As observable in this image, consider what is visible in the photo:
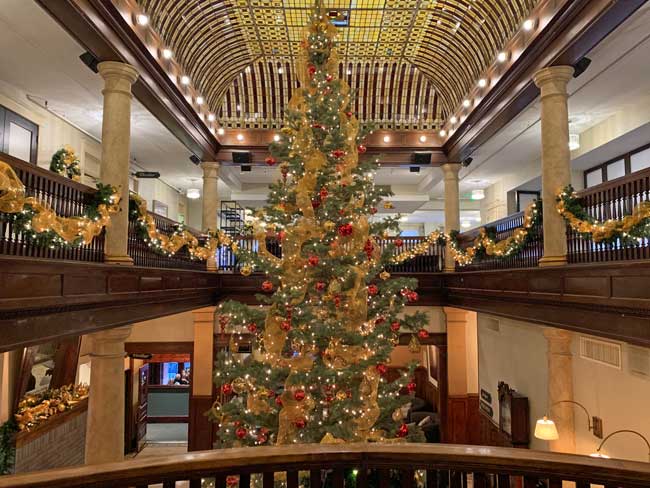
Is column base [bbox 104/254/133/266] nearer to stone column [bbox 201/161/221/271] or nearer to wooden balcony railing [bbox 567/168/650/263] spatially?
stone column [bbox 201/161/221/271]

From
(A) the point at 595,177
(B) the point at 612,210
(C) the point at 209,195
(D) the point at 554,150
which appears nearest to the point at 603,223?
(B) the point at 612,210

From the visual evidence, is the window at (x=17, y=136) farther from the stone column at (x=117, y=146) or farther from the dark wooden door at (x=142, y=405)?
the dark wooden door at (x=142, y=405)

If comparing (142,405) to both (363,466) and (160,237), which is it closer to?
(160,237)

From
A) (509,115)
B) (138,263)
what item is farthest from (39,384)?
(509,115)

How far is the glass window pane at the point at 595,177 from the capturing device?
11.4 m

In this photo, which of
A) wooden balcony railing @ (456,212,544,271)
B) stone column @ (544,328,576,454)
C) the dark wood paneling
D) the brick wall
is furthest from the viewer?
the dark wood paneling

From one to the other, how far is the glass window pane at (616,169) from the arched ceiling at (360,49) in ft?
12.6

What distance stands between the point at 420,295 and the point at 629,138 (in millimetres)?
5327

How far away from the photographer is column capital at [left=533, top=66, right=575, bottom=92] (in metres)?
6.46

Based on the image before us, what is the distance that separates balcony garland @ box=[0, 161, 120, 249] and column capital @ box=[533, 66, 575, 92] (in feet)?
19.3

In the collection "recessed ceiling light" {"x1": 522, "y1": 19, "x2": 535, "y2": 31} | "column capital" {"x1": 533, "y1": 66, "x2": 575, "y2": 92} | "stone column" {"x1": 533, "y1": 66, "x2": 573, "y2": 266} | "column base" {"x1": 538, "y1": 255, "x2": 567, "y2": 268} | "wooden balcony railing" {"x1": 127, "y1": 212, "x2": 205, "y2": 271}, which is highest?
"recessed ceiling light" {"x1": 522, "y1": 19, "x2": 535, "y2": 31}

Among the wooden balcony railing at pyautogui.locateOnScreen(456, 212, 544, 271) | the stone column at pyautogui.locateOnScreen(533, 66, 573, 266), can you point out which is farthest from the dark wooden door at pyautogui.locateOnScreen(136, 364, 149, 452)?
the stone column at pyautogui.locateOnScreen(533, 66, 573, 266)

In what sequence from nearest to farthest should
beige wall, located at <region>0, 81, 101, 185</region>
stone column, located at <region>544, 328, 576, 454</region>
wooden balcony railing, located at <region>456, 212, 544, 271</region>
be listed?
stone column, located at <region>544, 328, 576, 454</region>, wooden balcony railing, located at <region>456, 212, 544, 271</region>, beige wall, located at <region>0, 81, 101, 185</region>

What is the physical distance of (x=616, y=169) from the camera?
10773 mm
